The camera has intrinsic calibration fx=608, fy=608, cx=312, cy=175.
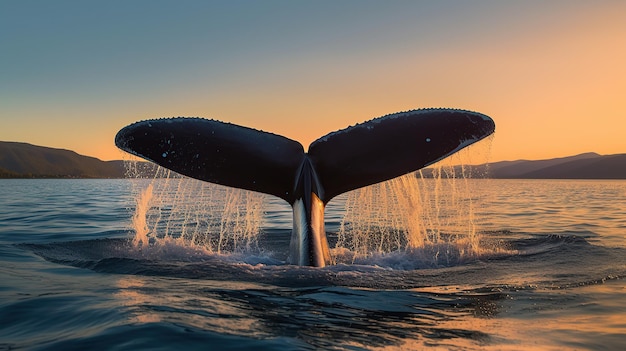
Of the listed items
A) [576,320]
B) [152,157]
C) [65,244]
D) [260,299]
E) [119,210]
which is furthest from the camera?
[119,210]

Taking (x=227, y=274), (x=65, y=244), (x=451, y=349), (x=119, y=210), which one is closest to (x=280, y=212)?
(x=119, y=210)

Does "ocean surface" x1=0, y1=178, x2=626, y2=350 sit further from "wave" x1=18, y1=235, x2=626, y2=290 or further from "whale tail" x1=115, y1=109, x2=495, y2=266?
"whale tail" x1=115, y1=109, x2=495, y2=266

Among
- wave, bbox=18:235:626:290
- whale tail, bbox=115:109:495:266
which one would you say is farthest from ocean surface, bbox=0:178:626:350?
whale tail, bbox=115:109:495:266

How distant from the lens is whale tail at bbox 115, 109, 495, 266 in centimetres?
659

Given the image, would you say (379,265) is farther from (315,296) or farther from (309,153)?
(315,296)

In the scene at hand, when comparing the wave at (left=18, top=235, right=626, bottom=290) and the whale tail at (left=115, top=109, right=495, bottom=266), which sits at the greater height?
the whale tail at (left=115, top=109, right=495, bottom=266)

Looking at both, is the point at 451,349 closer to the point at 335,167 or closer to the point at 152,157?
the point at 335,167

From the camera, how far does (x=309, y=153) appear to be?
6992 mm

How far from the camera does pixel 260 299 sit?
217 inches

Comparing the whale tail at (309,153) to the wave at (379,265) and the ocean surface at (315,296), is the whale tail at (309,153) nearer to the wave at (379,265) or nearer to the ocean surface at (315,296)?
the ocean surface at (315,296)

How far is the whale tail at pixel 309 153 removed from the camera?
659 cm

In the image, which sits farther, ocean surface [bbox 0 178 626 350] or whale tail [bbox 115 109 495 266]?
whale tail [bbox 115 109 495 266]

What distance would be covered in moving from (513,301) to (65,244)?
7573 millimetres

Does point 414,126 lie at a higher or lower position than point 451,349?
higher
